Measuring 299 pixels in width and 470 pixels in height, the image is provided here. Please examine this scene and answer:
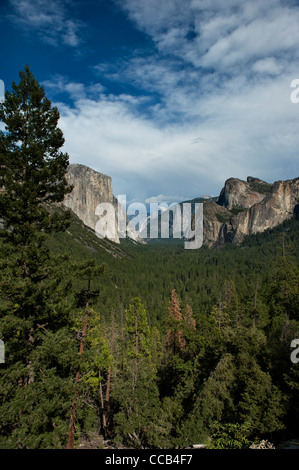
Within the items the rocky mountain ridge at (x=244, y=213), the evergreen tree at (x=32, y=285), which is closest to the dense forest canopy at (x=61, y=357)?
the evergreen tree at (x=32, y=285)

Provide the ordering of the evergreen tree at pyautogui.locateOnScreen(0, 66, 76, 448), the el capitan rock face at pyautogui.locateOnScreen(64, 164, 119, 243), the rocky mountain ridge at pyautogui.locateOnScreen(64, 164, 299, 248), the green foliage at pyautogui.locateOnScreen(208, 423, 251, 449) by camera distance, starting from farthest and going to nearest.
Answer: the rocky mountain ridge at pyautogui.locateOnScreen(64, 164, 299, 248) → the el capitan rock face at pyautogui.locateOnScreen(64, 164, 119, 243) → the green foliage at pyautogui.locateOnScreen(208, 423, 251, 449) → the evergreen tree at pyautogui.locateOnScreen(0, 66, 76, 448)

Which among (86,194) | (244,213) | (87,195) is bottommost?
(244,213)

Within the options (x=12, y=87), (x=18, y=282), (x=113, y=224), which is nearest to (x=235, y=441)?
(x=18, y=282)

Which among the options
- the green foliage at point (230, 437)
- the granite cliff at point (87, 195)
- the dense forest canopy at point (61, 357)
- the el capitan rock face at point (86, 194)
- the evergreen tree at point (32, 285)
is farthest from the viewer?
the granite cliff at point (87, 195)

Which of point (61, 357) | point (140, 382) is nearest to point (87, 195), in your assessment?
point (140, 382)

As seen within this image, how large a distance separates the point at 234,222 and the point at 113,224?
82.7 m

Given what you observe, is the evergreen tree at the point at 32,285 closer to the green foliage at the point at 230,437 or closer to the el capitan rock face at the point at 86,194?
the green foliage at the point at 230,437

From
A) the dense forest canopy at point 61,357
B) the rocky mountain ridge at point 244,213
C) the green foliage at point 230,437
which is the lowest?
the green foliage at point 230,437

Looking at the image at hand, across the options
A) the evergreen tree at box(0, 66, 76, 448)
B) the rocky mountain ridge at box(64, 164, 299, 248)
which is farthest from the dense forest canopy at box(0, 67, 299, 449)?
the rocky mountain ridge at box(64, 164, 299, 248)

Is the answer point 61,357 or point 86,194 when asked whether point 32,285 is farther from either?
point 86,194

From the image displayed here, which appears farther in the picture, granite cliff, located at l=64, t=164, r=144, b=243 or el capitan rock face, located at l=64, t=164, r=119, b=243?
granite cliff, located at l=64, t=164, r=144, b=243

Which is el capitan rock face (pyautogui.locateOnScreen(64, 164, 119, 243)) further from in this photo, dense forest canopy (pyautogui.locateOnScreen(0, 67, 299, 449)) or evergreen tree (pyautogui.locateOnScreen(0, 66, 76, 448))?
evergreen tree (pyautogui.locateOnScreen(0, 66, 76, 448))

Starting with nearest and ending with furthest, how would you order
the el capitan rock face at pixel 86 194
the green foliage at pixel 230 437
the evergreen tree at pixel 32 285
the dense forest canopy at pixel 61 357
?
the evergreen tree at pixel 32 285
the dense forest canopy at pixel 61 357
the green foliage at pixel 230 437
the el capitan rock face at pixel 86 194
